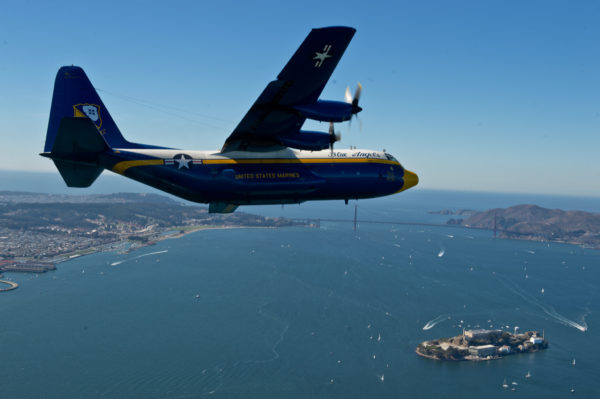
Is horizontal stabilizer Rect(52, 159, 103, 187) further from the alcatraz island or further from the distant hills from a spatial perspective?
the distant hills

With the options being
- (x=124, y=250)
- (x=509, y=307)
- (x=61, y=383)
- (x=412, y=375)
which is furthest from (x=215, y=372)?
(x=124, y=250)

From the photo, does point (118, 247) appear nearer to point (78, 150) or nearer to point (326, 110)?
point (78, 150)

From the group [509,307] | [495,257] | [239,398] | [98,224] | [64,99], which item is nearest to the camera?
[64,99]

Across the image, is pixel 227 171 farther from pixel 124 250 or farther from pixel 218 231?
pixel 218 231

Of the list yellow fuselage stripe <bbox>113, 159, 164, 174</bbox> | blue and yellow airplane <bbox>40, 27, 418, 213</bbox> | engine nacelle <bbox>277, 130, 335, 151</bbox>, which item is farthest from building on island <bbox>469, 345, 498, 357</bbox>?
yellow fuselage stripe <bbox>113, 159, 164, 174</bbox>

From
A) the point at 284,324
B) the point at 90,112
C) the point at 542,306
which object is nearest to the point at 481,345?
the point at 542,306

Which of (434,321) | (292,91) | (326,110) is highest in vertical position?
(292,91)

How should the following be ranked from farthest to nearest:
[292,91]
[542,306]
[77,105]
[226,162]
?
[542,306], [77,105], [226,162], [292,91]
